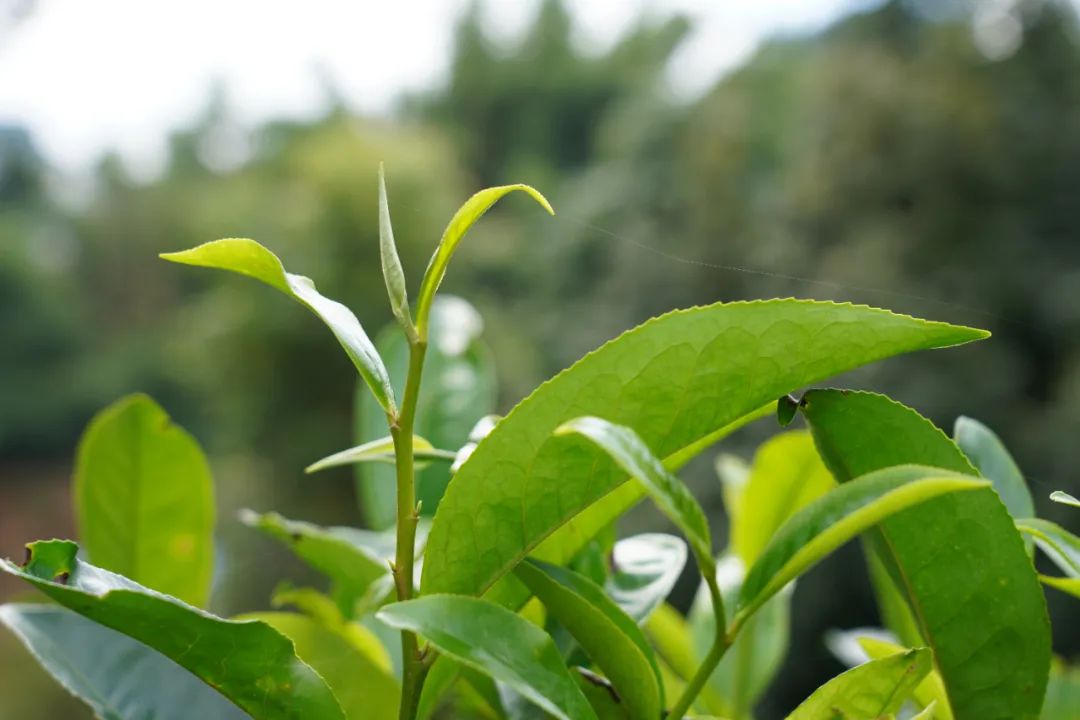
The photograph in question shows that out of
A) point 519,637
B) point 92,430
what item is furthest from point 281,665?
point 92,430

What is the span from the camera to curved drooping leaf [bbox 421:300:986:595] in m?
0.14

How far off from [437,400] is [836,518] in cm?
17

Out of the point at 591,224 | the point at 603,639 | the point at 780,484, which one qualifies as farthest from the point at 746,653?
the point at 591,224

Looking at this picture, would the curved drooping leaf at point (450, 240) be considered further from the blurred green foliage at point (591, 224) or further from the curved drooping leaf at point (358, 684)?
the blurred green foliage at point (591, 224)

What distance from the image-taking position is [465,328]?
31 cm

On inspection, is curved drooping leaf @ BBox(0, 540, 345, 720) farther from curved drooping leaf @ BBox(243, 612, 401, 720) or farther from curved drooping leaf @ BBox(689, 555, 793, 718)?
curved drooping leaf @ BBox(689, 555, 793, 718)

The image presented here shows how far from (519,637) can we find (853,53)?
15.6ft

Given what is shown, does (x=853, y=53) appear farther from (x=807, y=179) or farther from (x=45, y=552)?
(x=45, y=552)

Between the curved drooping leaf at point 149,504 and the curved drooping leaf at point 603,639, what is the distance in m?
0.14

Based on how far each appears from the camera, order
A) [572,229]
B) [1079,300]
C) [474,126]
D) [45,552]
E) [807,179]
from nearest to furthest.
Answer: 1. [45,552]
2. [1079,300]
3. [807,179]
4. [572,229]
5. [474,126]

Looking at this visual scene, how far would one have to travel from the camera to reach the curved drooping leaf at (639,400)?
5.4 inches

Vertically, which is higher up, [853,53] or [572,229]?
[853,53]

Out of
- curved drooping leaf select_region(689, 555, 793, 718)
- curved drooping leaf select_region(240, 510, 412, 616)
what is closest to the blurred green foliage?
curved drooping leaf select_region(689, 555, 793, 718)

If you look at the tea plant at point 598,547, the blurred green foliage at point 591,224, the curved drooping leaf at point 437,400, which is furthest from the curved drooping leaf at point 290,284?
the blurred green foliage at point 591,224
